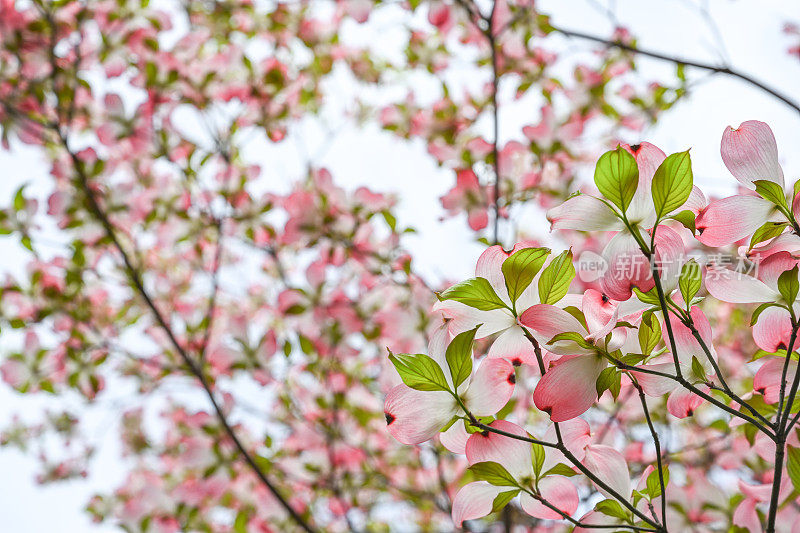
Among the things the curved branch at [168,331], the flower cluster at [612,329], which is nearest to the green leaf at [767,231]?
the flower cluster at [612,329]

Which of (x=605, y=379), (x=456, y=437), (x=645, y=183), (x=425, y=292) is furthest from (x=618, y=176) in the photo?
(x=425, y=292)

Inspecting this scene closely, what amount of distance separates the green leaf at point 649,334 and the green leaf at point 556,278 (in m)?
0.07

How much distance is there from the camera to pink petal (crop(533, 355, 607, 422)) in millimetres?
381

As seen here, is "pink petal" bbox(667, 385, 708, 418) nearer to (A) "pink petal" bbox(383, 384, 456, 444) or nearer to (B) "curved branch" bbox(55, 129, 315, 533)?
(A) "pink petal" bbox(383, 384, 456, 444)

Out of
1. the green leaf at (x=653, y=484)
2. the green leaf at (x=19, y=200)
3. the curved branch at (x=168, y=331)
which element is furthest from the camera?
the green leaf at (x=19, y=200)

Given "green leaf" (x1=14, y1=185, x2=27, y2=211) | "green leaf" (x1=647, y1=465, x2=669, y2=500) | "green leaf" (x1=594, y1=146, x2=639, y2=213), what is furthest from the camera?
"green leaf" (x1=14, y1=185, x2=27, y2=211)

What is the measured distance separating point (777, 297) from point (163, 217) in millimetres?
1490

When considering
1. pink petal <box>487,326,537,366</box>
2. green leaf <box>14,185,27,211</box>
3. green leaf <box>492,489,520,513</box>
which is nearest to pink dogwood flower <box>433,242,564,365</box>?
pink petal <box>487,326,537,366</box>

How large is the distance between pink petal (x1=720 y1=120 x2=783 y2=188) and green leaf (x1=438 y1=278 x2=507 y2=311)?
19cm

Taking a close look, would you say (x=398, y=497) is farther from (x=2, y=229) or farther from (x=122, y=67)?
(x=122, y=67)

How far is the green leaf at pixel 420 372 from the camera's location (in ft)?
1.29

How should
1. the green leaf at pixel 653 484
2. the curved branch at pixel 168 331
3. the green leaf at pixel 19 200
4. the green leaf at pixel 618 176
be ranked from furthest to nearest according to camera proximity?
the green leaf at pixel 19 200, the curved branch at pixel 168 331, the green leaf at pixel 653 484, the green leaf at pixel 618 176

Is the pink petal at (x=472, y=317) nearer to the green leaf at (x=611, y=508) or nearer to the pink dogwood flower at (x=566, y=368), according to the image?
the pink dogwood flower at (x=566, y=368)

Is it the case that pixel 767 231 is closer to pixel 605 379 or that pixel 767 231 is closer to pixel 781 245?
pixel 781 245
